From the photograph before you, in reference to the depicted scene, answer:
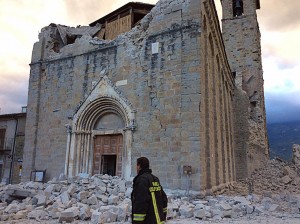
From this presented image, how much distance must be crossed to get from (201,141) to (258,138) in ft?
44.2

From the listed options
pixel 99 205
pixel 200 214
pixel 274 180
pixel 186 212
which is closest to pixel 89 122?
pixel 99 205

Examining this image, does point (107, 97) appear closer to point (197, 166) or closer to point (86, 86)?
point (86, 86)

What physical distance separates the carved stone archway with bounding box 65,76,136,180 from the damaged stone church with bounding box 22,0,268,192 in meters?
0.04

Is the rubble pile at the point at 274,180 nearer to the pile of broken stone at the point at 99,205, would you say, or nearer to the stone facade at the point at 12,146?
the pile of broken stone at the point at 99,205

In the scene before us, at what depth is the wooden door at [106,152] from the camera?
1239 cm

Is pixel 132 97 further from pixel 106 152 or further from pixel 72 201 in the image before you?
pixel 72 201

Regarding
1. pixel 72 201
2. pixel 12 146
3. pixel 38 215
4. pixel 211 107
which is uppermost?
pixel 211 107

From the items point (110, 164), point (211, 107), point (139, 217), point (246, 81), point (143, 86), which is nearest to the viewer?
point (139, 217)

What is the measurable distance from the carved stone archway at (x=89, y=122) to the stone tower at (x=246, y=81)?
11.0 m

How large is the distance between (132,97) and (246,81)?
48.6 feet

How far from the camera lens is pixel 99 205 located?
838cm

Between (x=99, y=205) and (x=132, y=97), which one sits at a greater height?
(x=132, y=97)

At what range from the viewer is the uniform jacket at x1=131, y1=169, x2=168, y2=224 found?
3.47 metres

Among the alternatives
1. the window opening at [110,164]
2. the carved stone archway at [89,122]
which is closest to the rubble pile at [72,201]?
the carved stone archway at [89,122]
